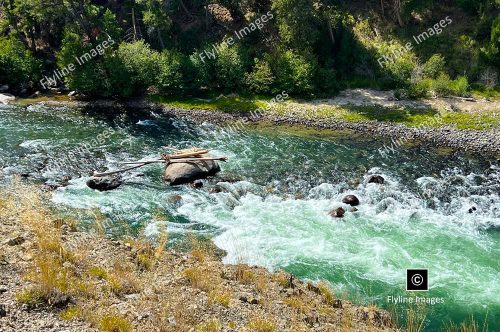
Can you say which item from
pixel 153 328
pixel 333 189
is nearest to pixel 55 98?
pixel 333 189

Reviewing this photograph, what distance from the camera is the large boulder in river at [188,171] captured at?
104 ft

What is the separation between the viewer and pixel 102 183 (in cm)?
3070

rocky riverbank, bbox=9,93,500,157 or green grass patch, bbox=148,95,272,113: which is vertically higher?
green grass patch, bbox=148,95,272,113

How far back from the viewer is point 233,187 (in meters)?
31.0

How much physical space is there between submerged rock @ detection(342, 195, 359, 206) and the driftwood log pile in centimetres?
956

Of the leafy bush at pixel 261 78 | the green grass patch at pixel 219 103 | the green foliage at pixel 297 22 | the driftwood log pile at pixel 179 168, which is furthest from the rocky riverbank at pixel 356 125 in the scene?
the driftwood log pile at pixel 179 168

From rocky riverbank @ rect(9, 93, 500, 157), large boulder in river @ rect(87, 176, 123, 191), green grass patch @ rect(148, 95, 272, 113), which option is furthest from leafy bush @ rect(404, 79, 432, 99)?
large boulder in river @ rect(87, 176, 123, 191)

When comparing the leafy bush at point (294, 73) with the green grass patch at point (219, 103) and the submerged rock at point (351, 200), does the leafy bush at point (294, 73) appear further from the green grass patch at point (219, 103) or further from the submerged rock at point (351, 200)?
the submerged rock at point (351, 200)

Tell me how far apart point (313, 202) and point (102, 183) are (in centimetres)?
1382

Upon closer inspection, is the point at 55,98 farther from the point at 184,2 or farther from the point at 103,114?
the point at 184,2

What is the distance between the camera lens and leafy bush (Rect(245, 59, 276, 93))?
47.3 meters

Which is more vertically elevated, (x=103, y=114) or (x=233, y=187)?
(x=103, y=114)

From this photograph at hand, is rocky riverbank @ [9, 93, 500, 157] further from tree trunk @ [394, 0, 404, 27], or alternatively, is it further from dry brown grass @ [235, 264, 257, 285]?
dry brown grass @ [235, 264, 257, 285]

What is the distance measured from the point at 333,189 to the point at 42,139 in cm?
2444
